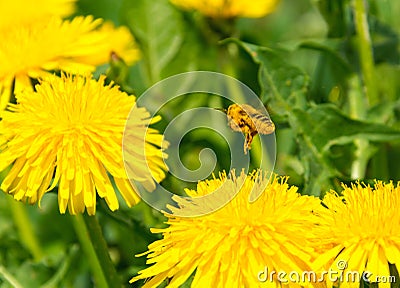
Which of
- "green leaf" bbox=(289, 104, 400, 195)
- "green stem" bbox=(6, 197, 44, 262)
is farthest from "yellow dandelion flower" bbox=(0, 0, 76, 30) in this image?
"green leaf" bbox=(289, 104, 400, 195)

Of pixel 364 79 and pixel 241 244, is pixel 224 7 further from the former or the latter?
pixel 241 244

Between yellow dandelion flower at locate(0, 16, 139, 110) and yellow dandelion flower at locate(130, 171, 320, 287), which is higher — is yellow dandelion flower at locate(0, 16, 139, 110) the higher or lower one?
the higher one

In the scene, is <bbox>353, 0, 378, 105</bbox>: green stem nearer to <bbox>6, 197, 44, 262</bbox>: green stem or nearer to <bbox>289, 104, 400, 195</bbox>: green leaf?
<bbox>289, 104, 400, 195</bbox>: green leaf

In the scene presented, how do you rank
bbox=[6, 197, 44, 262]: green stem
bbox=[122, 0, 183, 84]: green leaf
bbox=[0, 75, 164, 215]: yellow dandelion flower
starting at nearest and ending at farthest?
bbox=[0, 75, 164, 215]: yellow dandelion flower, bbox=[6, 197, 44, 262]: green stem, bbox=[122, 0, 183, 84]: green leaf

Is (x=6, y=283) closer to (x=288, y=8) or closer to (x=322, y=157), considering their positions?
(x=322, y=157)

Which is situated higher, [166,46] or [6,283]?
[166,46]

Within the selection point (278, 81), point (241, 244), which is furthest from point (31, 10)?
point (241, 244)

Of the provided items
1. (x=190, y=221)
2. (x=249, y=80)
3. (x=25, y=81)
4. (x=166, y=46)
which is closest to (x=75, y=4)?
(x=166, y=46)
